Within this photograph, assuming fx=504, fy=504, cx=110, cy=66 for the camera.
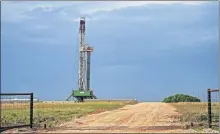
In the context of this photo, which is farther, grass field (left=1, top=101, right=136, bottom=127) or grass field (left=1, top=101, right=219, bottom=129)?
grass field (left=1, top=101, right=136, bottom=127)

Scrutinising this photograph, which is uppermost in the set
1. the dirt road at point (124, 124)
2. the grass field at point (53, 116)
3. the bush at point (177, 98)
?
the bush at point (177, 98)

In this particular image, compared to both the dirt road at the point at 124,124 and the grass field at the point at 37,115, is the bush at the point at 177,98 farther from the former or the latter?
the dirt road at the point at 124,124

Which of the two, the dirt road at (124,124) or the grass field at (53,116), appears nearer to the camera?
the dirt road at (124,124)

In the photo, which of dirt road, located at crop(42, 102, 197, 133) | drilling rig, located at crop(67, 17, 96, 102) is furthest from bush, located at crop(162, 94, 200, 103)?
dirt road, located at crop(42, 102, 197, 133)

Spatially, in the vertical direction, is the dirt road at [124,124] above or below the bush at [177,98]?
below

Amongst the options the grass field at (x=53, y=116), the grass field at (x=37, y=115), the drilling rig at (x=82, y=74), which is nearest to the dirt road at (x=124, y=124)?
the grass field at (x=53, y=116)

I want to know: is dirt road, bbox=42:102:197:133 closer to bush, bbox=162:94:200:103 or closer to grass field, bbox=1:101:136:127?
grass field, bbox=1:101:136:127

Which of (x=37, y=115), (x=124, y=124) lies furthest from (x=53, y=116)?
(x=124, y=124)

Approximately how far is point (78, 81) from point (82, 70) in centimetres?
258

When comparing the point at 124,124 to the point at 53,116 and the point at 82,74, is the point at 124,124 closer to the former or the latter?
the point at 53,116

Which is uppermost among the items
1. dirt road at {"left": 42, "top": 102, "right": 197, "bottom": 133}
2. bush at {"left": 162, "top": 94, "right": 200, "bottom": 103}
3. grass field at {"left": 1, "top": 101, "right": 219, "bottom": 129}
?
bush at {"left": 162, "top": 94, "right": 200, "bottom": 103}

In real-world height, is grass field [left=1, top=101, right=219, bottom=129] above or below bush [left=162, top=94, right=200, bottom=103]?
below

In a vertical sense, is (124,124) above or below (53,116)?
below

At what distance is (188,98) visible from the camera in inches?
3529
